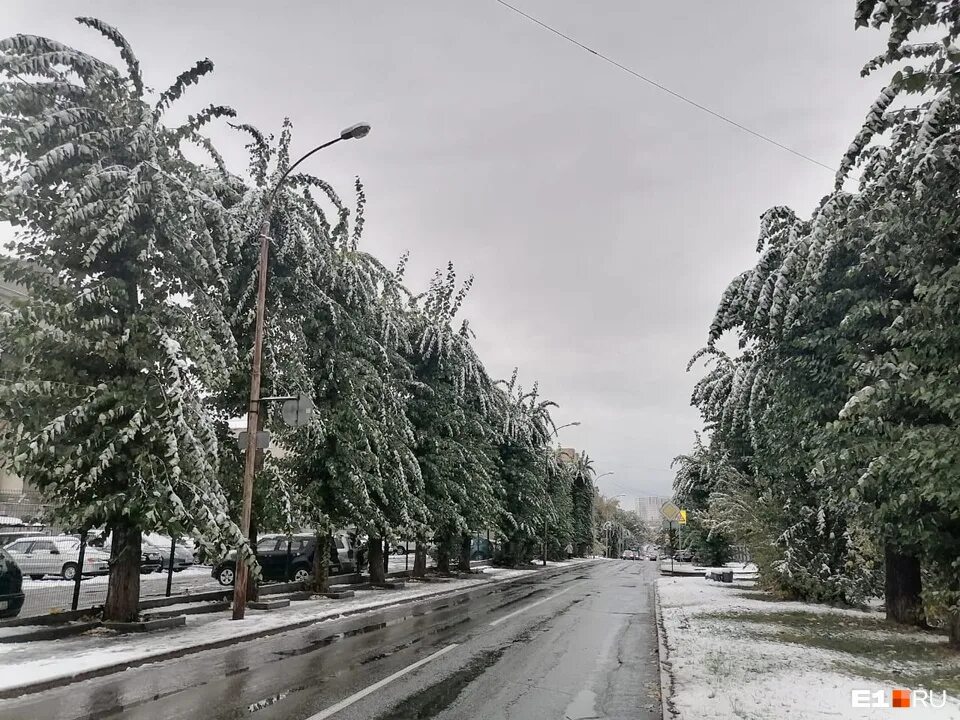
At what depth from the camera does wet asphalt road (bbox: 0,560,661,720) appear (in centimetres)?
759

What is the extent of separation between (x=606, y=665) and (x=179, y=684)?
6.06m

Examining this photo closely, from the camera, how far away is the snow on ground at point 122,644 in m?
8.96

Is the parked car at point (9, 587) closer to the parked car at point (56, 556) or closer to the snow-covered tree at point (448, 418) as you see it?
the parked car at point (56, 556)

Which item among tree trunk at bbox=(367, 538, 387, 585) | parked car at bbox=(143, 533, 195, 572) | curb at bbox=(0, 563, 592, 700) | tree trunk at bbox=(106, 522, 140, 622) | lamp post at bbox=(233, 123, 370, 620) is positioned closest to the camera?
curb at bbox=(0, 563, 592, 700)

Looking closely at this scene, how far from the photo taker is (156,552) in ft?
94.4

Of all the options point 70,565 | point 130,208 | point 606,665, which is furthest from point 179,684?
point 70,565

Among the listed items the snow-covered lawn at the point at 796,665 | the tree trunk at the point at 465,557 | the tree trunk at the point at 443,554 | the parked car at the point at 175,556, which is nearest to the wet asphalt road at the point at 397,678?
the snow-covered lawn at the point at 796,665

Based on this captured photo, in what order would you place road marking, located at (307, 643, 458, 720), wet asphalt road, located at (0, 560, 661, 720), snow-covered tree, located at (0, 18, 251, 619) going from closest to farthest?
1. road marking, located at (307, 643, 458, 720)
2. wet asphalt road, located at (0, 560, 661, 720)
3. snow-covered tree, located at (0, 18, 251, 619)

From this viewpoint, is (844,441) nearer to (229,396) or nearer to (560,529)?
(229,396)

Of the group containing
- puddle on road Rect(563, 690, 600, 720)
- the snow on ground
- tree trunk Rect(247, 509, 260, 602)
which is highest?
tree trunk Rect(247, 509, 260, 602)

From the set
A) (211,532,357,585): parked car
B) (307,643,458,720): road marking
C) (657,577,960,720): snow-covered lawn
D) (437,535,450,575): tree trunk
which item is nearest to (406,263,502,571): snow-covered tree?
(437,535,450,575): tree trunk

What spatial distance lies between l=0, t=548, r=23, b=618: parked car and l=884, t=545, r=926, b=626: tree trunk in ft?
56.3

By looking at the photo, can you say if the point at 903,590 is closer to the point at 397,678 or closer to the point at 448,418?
the point at 397,678

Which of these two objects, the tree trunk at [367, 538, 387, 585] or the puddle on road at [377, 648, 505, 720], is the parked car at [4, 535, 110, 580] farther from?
the puddle on road at [377, 648, 505, 720]
